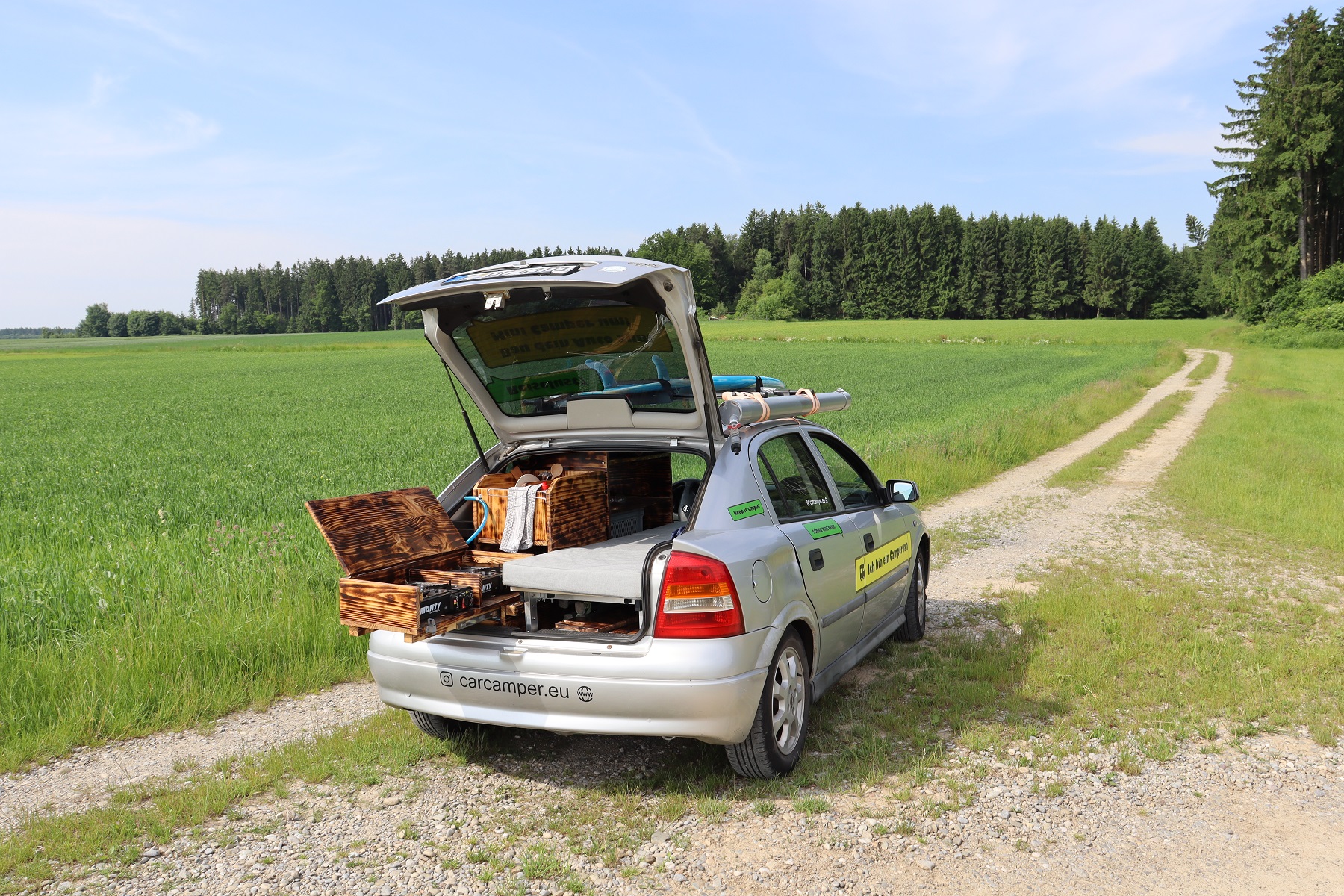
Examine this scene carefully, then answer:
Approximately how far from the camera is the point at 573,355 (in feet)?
16.6

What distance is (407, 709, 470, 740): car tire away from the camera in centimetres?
463

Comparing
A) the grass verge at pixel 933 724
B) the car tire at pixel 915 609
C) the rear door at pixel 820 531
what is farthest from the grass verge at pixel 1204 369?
the rear door at pixel 820 531

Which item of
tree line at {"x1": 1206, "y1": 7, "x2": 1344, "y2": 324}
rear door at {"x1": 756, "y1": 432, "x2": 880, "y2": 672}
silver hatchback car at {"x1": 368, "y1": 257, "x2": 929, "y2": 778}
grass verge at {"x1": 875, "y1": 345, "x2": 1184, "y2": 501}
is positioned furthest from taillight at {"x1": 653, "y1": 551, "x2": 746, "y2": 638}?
tree line at {"x1": 1206, "y1": 7, "x2": 1344, "y2": 324}

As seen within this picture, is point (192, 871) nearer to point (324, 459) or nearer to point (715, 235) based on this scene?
point (324, 459)

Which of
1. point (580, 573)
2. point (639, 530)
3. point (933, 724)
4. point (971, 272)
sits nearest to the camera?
point (580, 573)

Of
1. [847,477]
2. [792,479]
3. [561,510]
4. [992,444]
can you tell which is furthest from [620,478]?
[992,444]

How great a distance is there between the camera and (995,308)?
12081 centimetres

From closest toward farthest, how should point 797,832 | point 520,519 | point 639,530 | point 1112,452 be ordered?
point 797,832, point 520,519, point 639,530, point 1112,452

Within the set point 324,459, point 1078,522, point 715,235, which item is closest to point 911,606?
point 1078,522

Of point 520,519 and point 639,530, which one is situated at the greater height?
point 520,519

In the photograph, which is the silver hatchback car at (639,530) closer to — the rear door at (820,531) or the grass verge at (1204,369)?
the rear door at (820,531)

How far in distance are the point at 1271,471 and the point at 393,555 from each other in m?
13.9

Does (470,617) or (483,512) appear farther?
(483,512)

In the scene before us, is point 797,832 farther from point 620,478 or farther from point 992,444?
point 992,444
